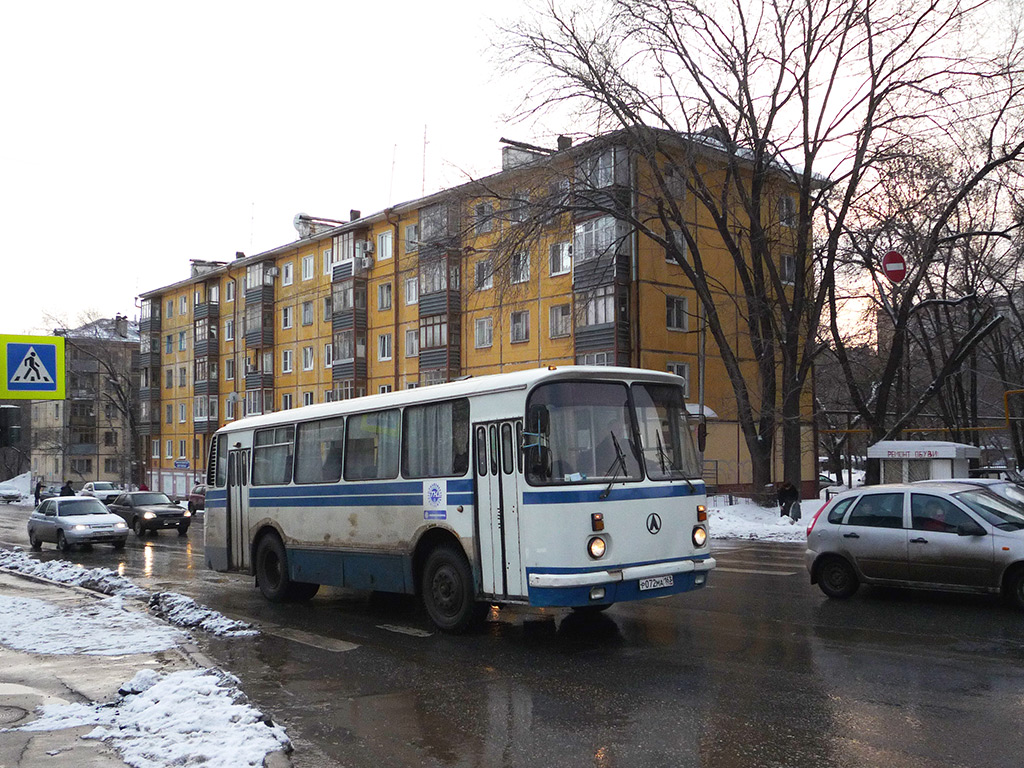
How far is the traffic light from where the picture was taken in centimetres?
1407

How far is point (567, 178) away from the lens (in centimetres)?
2864

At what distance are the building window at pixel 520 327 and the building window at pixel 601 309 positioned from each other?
3662 millimetres

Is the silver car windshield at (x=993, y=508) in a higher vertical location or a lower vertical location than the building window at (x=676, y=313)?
lower

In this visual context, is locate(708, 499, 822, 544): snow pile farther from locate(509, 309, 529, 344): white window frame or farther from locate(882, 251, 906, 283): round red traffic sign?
locate(509, 309, 529, 344): white window frame

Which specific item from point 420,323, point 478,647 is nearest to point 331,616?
point 478,647

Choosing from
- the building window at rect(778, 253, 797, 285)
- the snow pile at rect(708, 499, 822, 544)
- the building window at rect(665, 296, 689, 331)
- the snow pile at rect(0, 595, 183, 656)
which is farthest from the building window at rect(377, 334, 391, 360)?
the snow pile at rect(0, 595, 183, 656)

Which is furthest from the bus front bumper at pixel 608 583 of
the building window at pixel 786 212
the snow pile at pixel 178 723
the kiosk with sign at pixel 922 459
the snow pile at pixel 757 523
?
the building window at pixel 786 212

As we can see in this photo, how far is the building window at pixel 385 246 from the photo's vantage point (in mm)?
53844

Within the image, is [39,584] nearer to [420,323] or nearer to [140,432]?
[420,323]

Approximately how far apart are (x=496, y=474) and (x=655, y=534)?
1759mm

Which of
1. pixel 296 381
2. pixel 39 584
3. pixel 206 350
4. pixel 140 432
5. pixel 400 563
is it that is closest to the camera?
pixel 400 563

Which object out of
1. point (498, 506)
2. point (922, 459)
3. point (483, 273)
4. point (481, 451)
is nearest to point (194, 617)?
point (481, 451)

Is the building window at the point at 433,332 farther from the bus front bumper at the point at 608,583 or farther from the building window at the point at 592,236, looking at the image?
the bus front bumper at the point at 608,583

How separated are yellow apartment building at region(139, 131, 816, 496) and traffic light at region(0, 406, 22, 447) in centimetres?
1502
